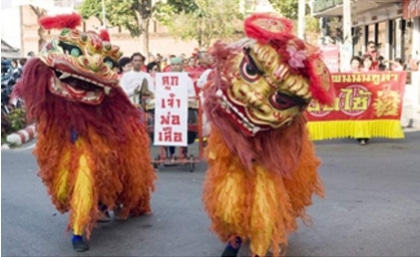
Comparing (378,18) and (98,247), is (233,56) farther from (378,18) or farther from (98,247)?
(378,18)

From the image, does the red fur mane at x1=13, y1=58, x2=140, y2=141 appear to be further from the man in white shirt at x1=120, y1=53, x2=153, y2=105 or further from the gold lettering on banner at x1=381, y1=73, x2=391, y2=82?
the gold lettering on banner at x1=381, y1=73, x2=391, y2=82

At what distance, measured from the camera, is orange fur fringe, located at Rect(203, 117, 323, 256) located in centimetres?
470

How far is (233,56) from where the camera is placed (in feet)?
15.1

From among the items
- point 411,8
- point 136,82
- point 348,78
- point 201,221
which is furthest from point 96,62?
point 411,8

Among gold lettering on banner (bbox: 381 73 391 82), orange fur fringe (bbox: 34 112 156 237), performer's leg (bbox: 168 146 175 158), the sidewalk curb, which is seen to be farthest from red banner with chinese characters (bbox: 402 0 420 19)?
Result: orange fur fringe (bbox: 34 112 156 237)

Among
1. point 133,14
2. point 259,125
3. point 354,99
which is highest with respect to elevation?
point 133,14

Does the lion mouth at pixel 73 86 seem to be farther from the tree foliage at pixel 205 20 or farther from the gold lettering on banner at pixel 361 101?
the tree foliage at pixel 205 20

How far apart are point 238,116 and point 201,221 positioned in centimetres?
226

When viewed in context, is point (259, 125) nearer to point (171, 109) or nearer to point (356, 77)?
point (171, 109)

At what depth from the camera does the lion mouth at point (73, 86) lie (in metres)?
5.51

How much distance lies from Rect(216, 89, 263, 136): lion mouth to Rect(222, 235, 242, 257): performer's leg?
832 millimetres

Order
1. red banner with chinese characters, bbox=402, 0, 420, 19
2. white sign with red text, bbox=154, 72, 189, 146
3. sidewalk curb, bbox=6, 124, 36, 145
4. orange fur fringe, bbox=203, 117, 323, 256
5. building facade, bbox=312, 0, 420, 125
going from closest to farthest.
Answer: orange fur fringe, bbox=203, 117, 323, 256 → white sign with red text, bbox=154, 72, 189, 146 → sidewalk curb, bbox=6, 124, 36, 145 → building facade, bbox=312, 0, 420, 125 → red banner with chinese characters, bbox=402, 0, 420, 19

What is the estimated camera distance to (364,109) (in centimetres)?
1166

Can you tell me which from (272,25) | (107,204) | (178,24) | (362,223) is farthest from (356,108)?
(178,24)
